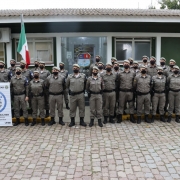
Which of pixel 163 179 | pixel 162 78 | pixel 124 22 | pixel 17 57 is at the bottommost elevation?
pixel 163 179

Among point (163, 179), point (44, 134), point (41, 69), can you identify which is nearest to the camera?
point (163, 179)

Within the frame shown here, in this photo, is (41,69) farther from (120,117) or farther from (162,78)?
(162,78)

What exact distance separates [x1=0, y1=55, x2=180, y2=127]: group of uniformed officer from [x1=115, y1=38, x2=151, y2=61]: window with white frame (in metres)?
2.89

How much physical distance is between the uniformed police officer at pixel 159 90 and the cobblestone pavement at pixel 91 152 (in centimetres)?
50

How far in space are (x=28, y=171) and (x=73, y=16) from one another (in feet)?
19.6

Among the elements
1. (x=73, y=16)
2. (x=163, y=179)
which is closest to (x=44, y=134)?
(x=163, y=179)

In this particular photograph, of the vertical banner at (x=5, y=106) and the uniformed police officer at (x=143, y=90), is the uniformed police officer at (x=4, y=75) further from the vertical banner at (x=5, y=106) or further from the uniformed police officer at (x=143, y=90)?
the uniformed police officer at (x=143, y=90)

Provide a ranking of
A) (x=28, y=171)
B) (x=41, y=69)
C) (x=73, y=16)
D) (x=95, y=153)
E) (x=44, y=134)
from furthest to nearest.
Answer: (x=73, y=16), (x=41, y=69), (x=44, y=134), (x=95, y=153), (x=28, y=171)

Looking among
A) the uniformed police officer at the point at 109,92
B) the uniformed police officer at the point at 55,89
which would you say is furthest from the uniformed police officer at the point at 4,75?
the uniformed police officer at the point at 109,92

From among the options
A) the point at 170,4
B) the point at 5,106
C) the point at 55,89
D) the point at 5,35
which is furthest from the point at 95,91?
the point at 170,4

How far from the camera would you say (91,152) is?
5.26 meters

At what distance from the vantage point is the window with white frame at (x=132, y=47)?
10.3 metres

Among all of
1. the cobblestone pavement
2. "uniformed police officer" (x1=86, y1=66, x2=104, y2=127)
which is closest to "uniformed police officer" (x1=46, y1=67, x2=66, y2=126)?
the cobblestone pavement

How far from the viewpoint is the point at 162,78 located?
7246mm
